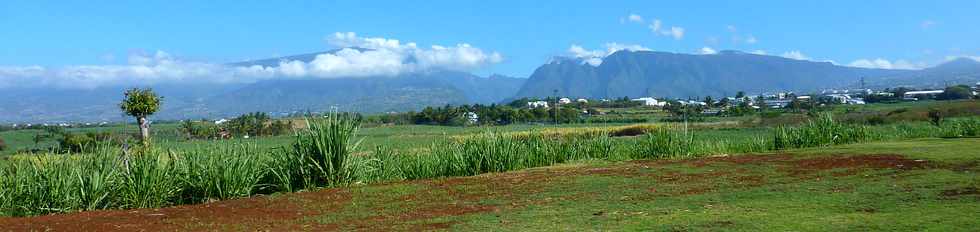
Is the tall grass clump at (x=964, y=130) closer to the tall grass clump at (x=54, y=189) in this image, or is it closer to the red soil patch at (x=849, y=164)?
the red soil patch at (x=849, y=164)

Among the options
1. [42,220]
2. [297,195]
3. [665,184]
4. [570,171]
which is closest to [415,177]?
[570,171]

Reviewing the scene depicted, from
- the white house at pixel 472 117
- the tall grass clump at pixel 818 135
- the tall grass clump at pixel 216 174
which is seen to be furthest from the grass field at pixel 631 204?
the white house at pixel 472 117

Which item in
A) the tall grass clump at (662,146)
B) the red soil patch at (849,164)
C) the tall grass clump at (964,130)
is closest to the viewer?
the red soil patch at (849,164)

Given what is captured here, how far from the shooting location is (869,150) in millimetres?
15008

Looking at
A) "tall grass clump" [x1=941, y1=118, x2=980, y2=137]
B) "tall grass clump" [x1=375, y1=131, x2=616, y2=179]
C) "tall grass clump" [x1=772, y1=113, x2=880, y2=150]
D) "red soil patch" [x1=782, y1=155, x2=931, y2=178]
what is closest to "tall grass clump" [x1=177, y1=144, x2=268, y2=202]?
"tall grass clump" [x1=375, y1=131, x2=616, y2=179]

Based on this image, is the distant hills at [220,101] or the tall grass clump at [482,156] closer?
the tall grass clump at [482,156]

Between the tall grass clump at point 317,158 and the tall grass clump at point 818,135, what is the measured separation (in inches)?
474

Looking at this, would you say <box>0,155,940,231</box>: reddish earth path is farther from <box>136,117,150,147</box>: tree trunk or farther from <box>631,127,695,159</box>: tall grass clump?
<box>631,127,695,159</box>: tall grass clump

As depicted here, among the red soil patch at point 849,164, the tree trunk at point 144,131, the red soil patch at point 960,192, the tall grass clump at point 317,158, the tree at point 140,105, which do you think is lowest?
the red soil patch at point 849,164

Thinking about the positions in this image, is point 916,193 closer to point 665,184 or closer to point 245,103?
point 665,184

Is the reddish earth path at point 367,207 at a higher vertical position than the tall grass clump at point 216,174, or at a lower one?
lower

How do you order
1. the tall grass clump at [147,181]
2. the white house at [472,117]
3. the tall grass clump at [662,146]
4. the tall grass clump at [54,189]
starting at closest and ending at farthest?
the tall grass clump at [54,189], the tall grass clump at [147,181], the tall grass clump at [662,146], the white house at [472,117]

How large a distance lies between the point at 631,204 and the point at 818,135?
1343cm

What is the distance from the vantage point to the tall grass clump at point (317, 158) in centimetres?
1095
